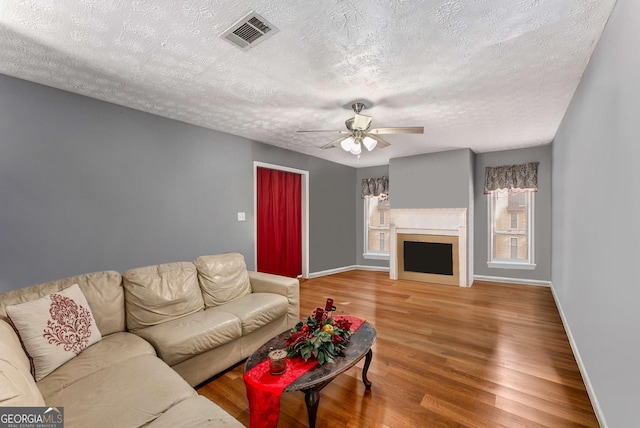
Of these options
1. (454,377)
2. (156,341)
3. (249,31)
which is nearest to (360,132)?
(249,31)

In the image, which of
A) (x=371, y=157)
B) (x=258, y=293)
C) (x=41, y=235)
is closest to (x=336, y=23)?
(x=258, y=293)

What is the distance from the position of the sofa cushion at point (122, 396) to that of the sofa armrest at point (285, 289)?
1.42 metres

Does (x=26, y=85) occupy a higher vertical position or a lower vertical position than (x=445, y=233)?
higher

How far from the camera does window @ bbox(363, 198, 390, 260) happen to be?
6.63 m

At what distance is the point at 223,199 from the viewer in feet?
13.2

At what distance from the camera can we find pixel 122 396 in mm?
1358

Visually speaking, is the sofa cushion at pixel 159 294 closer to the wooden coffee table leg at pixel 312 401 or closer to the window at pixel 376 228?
the wooden coffee table leg at pixel 312 401

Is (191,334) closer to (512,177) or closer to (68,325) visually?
(68,325)

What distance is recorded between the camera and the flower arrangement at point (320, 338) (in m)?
1.72

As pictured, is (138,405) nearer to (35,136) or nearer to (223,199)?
(35,136)

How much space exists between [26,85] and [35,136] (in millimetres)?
450

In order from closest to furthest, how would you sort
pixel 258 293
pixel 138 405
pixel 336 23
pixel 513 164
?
pixel 138 405, pixel 336 23, pixel 258 293, pixel 513 164

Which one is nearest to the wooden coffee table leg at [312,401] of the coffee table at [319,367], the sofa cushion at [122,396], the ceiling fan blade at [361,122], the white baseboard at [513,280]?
the coffee table at [319,367]

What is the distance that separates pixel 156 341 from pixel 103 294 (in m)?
0.59
